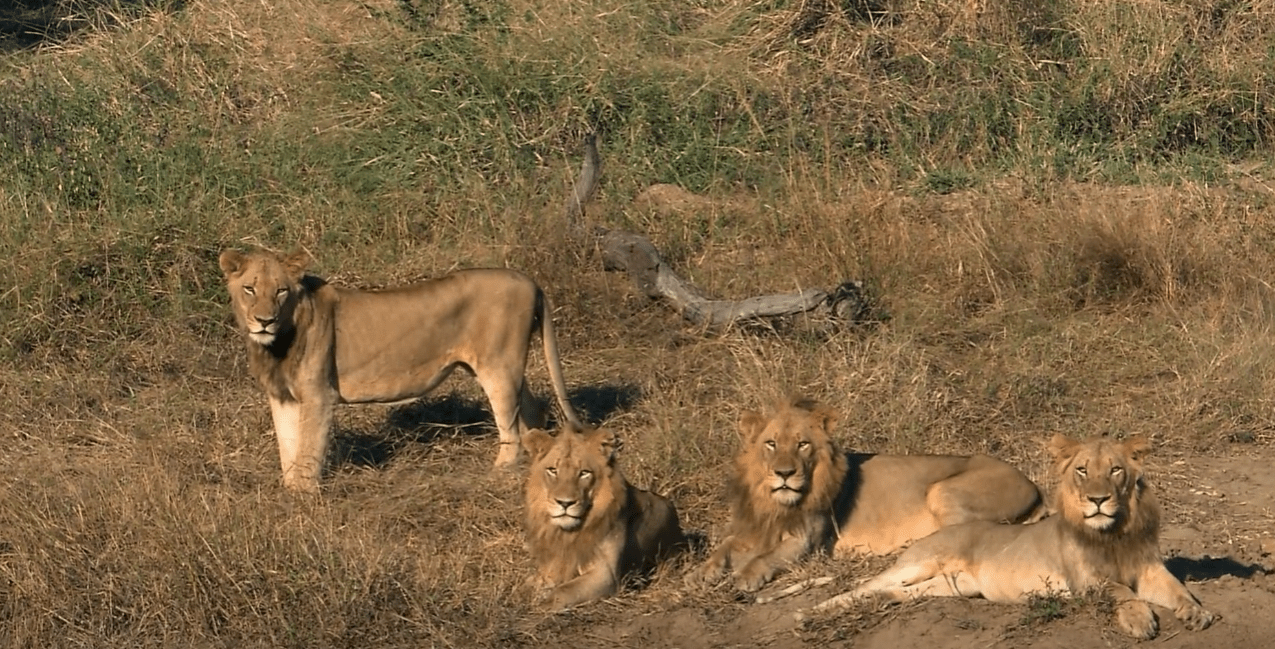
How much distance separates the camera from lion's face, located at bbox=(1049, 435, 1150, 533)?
5031mm

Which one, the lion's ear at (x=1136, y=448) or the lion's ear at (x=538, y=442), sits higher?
the lion's ear at (x=1136, y=448)

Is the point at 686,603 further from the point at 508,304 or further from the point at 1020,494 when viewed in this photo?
the point at 508,304

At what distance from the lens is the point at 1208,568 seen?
5676 mm

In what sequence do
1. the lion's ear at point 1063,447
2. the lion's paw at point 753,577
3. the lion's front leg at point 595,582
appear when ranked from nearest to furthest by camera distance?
the lion's ear at point 1063,447 → the lion's front leg at point 595,582 → the lion's paw at point 753,577

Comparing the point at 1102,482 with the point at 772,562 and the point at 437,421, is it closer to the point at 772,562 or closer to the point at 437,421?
the point at 772,562

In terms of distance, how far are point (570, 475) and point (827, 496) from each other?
0.77 metres

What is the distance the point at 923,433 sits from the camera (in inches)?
269

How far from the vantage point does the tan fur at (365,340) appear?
20.9 ft

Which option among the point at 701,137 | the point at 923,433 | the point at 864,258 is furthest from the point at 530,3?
the point at 923,433

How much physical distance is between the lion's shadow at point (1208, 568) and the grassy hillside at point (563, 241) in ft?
3.55

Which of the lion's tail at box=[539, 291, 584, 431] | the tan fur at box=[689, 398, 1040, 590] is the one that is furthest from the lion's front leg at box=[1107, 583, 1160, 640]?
the lion's tail at box=[539, 291, 584, 431]

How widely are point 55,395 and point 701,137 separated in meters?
3.64

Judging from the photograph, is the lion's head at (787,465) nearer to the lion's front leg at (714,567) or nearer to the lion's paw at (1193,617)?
the lion's front leg at (714,567)

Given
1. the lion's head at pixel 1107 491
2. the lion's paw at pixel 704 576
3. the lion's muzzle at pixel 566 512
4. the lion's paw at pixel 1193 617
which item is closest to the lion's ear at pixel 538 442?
the lion's muzzle at pixel 566 512
